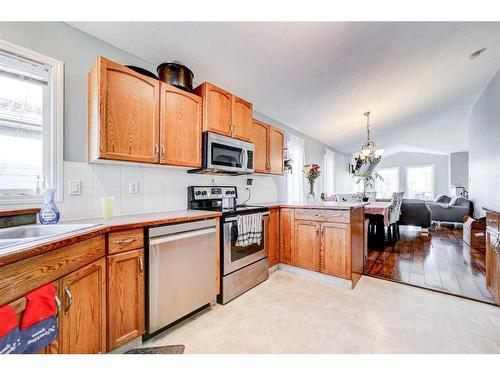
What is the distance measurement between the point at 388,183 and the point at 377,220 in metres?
7.11

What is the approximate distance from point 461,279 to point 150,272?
3.39 metres

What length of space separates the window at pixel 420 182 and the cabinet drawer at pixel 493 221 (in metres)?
8.34

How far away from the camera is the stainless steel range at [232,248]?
205cm

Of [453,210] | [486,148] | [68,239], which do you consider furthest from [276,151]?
[453,210]

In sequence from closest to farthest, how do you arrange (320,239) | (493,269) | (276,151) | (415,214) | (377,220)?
(493,269), (320,239), (276,151), (377,220), (415,214)

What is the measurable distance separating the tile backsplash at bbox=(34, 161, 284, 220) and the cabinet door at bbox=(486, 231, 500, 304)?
2852 mm

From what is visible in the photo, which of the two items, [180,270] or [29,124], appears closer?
[29,124]

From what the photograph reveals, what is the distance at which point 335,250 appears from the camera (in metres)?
2.44

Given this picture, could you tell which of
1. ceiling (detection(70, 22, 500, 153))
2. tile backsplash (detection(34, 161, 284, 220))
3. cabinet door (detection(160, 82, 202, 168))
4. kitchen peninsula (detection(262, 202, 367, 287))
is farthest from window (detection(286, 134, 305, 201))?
cabinet door (detection(160, 82, 202, 168))

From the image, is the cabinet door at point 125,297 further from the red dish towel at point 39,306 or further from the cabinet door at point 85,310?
the red dish towel at point 39,306

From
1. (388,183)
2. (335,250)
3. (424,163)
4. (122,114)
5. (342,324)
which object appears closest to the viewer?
(122,114)

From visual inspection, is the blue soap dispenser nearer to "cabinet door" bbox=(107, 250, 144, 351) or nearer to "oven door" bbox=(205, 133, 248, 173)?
"cabinet door" bbox=(107, 250, 144, 351)

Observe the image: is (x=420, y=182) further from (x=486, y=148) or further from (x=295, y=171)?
(x=295, y=171)

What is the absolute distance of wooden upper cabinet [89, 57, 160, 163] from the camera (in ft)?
5.05
